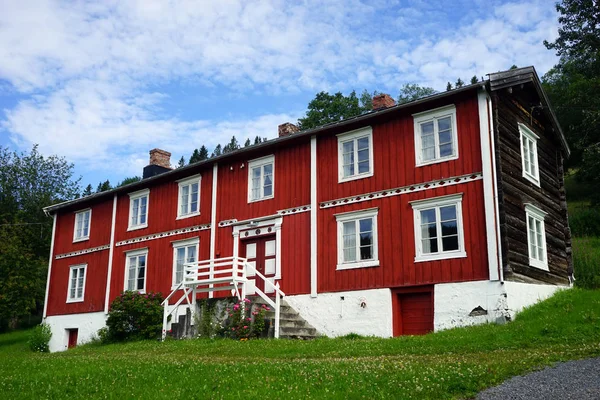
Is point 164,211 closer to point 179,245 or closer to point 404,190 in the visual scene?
point 179,245

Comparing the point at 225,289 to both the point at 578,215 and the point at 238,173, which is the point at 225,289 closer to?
the point at 238,173

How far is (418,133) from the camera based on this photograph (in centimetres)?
1989

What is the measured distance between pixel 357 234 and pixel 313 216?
1874 mm

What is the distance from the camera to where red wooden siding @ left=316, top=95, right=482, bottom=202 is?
18766mm

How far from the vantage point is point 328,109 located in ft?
170

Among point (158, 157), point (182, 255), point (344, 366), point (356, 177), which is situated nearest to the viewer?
point (344, 366)

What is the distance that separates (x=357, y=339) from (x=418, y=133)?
671 cm

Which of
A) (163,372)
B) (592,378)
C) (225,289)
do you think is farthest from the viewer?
(225,289)

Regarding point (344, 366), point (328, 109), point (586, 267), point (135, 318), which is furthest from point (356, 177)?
point (328, 109)

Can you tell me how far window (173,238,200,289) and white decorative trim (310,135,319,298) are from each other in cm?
611

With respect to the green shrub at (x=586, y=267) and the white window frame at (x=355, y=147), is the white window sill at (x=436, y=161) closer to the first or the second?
the white window frame at (x=355, y=147)

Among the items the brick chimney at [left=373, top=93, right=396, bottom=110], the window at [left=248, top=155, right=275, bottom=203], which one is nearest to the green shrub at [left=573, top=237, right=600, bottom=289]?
the brick chimney at [left=373, top=93, right=396, bottom=110]

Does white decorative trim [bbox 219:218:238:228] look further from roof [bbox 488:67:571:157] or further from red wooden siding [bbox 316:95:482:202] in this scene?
roof [bbox 488:67:571:157]

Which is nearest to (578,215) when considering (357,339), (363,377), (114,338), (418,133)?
(418,133)
